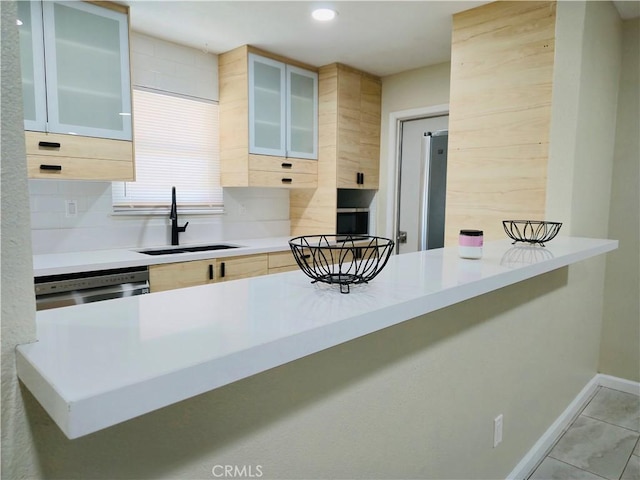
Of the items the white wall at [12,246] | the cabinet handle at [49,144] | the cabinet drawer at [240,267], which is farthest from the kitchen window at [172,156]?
the white wall at [12,246]

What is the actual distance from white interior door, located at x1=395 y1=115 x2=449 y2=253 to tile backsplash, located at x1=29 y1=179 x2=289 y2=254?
1470 millimetres

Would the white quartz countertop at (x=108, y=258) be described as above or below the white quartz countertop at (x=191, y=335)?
below

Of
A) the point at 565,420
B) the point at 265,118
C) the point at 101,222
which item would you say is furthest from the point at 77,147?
the point at 565,420

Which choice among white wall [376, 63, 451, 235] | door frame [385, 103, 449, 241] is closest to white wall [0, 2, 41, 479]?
white wall [376, 63, 451, 235]

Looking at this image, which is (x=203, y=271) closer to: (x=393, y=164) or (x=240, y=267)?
(x=240, y=267)

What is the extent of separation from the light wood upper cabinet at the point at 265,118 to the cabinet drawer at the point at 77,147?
3.14ft

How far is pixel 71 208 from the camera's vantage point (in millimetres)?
2826

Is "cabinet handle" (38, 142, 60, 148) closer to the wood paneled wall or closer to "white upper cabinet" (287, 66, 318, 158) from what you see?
"white upper cabinet" (287, 66, 318, 158)

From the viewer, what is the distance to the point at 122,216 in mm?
3061

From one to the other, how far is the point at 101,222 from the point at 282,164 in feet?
4.94

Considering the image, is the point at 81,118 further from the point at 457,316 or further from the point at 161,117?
→ the point at 457,316

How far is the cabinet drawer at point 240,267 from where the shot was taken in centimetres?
295

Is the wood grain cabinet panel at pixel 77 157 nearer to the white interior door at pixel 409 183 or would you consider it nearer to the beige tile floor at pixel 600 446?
the white interior door at pixel 409 183

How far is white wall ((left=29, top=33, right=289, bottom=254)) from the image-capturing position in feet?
9.00
